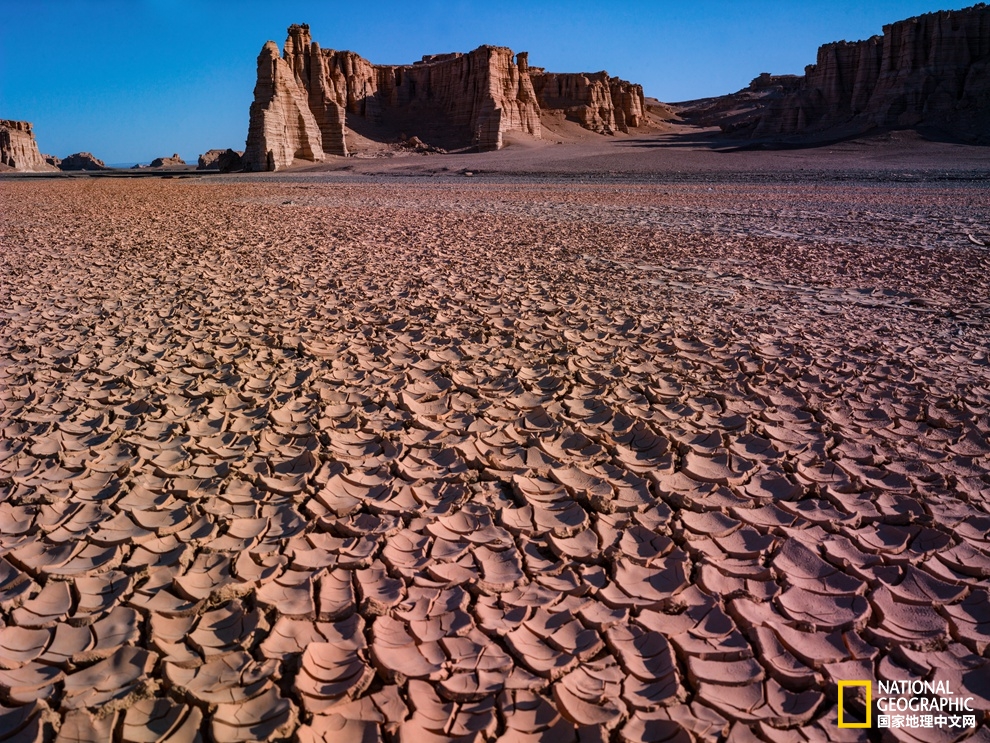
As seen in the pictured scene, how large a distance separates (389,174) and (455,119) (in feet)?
74.2

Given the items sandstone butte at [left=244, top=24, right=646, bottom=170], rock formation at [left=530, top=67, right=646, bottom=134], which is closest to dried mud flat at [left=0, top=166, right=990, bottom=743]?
sandstone butte at [left=244, top=24, right=646, bottom=170]

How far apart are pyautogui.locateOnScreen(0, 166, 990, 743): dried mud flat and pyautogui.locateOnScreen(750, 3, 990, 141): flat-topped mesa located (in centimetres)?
4270

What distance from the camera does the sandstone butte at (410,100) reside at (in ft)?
120

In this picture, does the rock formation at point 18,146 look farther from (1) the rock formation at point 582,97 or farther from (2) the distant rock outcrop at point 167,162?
(1) the rock formation at point 582,97

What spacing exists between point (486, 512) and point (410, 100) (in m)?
59.6

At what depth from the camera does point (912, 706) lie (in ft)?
5.57

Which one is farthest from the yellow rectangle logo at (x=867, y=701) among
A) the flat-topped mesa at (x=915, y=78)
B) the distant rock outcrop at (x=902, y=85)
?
the flat-topped mesa at (x=915, y=78)

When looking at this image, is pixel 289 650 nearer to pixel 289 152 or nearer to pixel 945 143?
pixel 289 152

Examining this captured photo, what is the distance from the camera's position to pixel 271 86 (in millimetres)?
36344

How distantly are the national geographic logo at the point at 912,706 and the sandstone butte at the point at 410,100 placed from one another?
3820 centimetres

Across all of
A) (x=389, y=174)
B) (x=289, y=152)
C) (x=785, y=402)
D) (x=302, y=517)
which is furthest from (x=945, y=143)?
(x=302, y=517)

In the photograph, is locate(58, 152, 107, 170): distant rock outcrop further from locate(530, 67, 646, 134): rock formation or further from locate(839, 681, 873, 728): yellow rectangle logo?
locate(839, 681, 873, 728): yellow rectangle logo

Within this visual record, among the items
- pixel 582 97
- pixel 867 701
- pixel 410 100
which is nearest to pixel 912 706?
pixel 867 701

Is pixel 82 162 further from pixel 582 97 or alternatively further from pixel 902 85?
pixel 902 85
